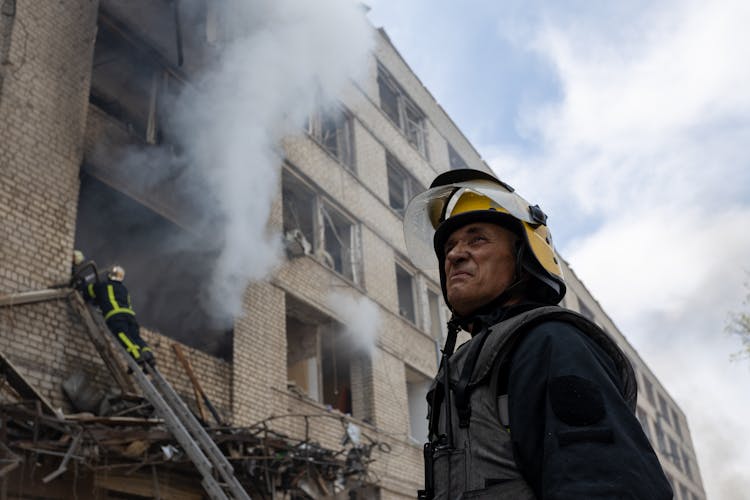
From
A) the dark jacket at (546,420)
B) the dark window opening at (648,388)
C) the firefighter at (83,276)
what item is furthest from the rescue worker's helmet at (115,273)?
the dark window opening at (648,388)

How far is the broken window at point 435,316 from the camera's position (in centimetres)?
1602

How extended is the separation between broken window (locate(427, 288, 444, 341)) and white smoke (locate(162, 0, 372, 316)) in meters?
5.66

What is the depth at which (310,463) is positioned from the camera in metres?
8.45

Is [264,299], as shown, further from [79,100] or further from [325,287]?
[79,100]

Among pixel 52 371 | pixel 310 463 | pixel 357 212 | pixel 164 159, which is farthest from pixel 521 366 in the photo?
pixel 357 212

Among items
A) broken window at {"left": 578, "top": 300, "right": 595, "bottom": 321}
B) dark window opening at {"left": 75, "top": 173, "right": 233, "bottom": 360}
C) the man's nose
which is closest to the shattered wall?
dark window opening at {"left": 75, "top": 173, "right": 233, "bottom": 360}

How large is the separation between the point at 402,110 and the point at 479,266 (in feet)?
55.5

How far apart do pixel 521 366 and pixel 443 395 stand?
1.17ft

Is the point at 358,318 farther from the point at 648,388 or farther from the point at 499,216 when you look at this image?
the point at 648,388

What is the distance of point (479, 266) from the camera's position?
2010mm

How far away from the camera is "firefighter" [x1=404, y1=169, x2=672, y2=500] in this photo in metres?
1.36

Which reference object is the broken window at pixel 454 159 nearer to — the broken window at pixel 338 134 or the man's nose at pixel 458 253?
the broken window at pixel 338 134

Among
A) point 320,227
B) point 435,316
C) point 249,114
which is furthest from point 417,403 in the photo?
point 249,114

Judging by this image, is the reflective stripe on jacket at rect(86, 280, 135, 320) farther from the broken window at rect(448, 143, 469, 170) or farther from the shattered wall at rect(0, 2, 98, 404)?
the broken window at rect(448, 143, 469, 170)
